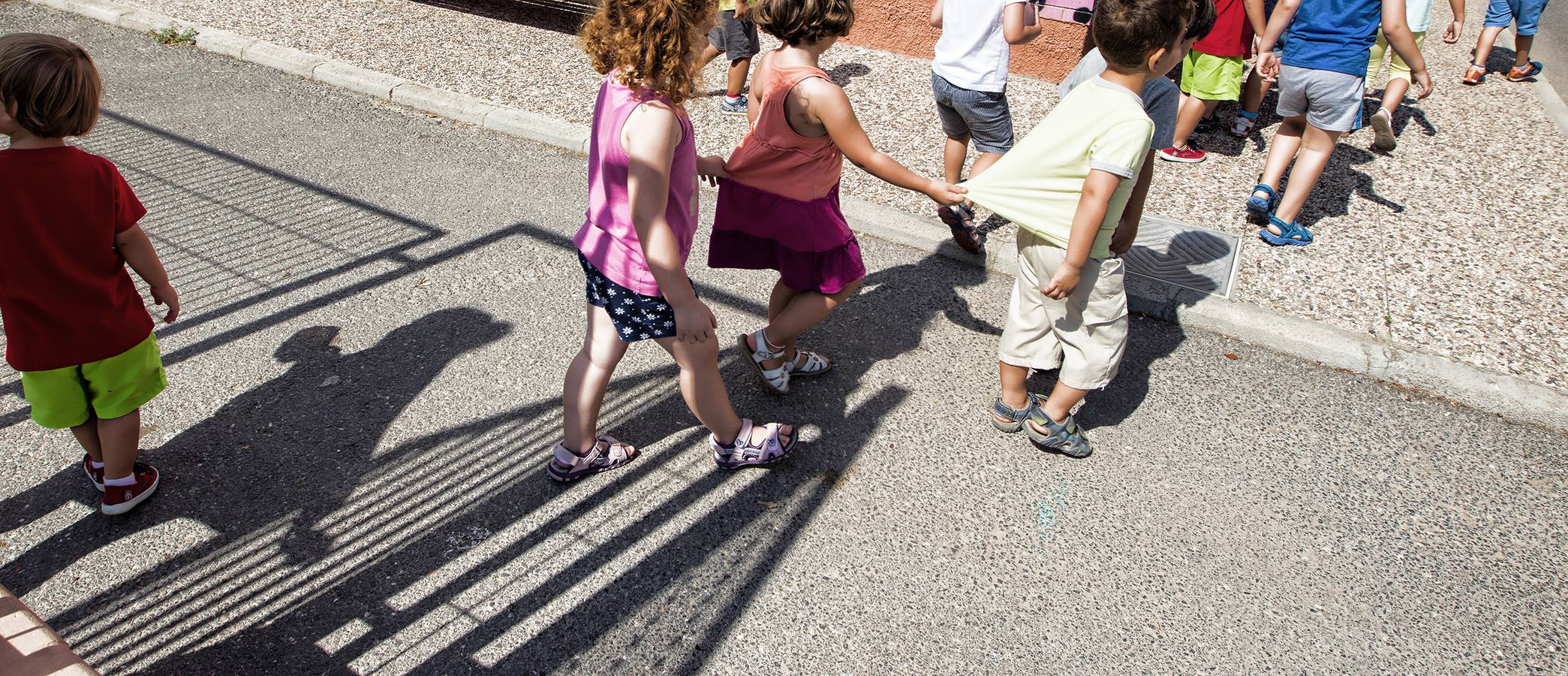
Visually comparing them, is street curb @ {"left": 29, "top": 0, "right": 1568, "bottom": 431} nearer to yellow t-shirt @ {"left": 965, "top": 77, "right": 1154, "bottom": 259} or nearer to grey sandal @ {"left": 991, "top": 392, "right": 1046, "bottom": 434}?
grey sandal @ {"left": 991, "top": 392, "right": 1046, "bottom": 434}

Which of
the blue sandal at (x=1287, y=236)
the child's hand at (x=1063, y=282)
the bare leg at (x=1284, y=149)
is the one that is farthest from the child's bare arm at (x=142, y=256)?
the bare leg at (x=1284, y=149)

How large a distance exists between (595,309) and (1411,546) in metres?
2.85

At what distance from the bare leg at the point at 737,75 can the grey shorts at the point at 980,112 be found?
7.03 ft

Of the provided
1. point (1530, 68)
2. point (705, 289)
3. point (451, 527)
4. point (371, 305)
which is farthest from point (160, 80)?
point (1530, 68)

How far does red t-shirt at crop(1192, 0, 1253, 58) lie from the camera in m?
5.66

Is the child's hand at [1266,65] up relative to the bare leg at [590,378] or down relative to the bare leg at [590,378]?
up

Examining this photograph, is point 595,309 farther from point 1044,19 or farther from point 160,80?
point 160,80

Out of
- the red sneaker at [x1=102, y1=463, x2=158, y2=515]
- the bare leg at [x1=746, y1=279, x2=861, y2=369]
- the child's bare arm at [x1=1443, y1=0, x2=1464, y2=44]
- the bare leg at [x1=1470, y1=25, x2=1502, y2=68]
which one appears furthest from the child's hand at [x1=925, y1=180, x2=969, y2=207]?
the bare leg at [x1=1470, y1=25, x2=1502, y2=68]

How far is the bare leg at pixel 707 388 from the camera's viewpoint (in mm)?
2859

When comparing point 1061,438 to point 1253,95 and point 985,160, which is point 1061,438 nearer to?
point 985,160

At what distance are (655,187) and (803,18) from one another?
82 cm

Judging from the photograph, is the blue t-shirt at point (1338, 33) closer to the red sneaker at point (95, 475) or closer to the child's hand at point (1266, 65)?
the child's hand at point (1266, 65)

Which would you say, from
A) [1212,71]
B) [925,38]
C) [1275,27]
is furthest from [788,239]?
[925,38]

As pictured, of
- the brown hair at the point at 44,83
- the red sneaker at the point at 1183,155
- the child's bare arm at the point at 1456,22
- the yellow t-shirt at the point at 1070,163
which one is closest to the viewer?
the brown hair at the point at 44,83
